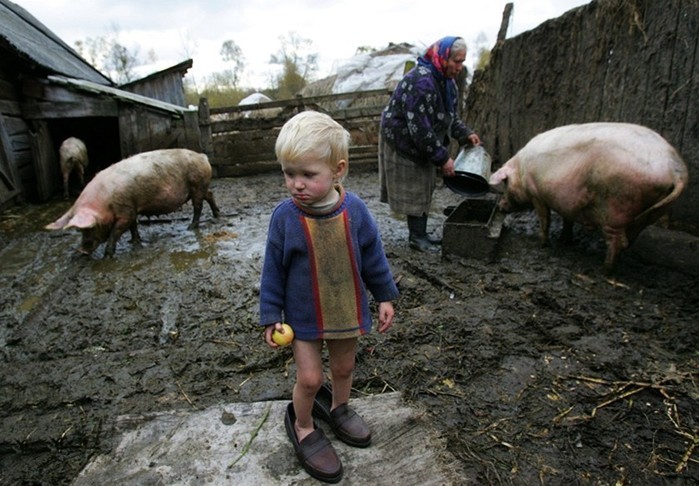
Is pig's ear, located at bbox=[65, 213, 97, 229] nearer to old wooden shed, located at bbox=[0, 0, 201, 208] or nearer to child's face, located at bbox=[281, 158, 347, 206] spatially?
old wooden shed, located at bbox=[0, 0, 201, 208]

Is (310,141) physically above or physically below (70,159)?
above

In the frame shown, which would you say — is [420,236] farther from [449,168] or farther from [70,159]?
[70,159]

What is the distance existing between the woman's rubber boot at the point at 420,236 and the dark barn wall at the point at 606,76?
2.01 metres

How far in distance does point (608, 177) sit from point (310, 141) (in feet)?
9.50

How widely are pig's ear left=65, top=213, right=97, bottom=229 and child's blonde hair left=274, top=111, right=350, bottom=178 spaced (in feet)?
13.0

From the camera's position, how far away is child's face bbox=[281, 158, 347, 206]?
1514 mm

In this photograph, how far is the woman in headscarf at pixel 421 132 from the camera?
3861 mm

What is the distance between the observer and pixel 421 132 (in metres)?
3.94

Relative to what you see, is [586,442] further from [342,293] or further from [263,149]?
[263,149]

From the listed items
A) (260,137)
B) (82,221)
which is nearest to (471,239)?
(82,221)

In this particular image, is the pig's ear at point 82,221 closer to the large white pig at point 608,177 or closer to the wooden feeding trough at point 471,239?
the wooden feeding trough at point 471,239

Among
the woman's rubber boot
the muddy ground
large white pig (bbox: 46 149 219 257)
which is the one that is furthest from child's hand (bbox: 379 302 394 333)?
large white pig (bbox: 46 149 219 257)

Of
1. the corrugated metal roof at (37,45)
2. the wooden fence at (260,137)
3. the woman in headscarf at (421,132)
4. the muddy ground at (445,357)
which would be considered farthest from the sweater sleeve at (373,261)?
the wooden fence at (260,137)

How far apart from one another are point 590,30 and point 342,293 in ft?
14.2
